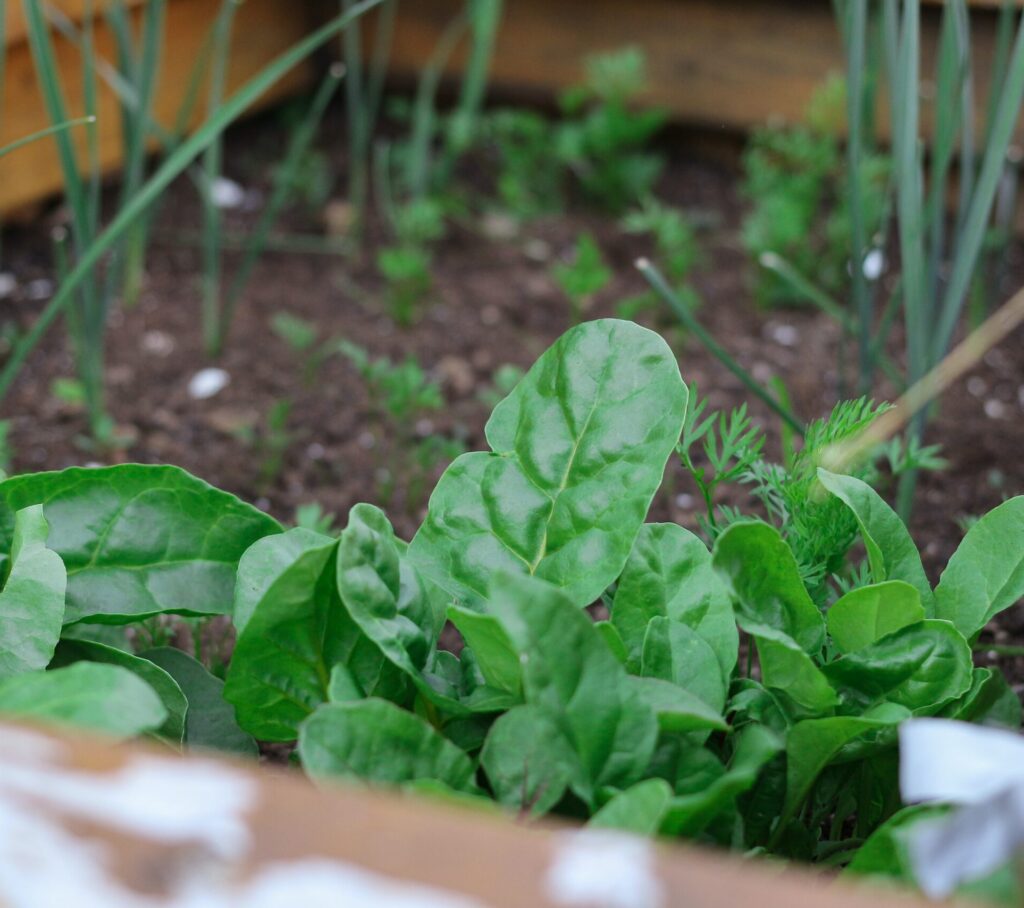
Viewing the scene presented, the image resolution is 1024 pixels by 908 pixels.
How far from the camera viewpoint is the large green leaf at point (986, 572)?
770 mm

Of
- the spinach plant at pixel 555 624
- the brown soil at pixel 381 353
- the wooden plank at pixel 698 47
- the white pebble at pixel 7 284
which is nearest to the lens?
the spinach plant at pixel 555 624

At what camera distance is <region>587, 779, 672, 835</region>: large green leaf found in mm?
537

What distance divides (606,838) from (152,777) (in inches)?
6.0

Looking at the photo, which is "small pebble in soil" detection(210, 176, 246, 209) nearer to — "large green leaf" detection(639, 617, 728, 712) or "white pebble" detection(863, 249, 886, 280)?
"white pebble" detection(863, 249, 886, 280)

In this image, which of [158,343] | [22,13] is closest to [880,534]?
[158,343]

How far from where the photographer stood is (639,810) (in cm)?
55

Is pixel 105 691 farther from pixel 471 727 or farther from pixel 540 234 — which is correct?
pixel 540 234

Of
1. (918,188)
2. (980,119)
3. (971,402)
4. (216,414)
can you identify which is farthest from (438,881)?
(980,119)

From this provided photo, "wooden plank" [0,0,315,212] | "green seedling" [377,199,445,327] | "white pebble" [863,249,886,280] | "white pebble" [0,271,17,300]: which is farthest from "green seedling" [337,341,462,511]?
"wooden plank" [0,0,315,212]

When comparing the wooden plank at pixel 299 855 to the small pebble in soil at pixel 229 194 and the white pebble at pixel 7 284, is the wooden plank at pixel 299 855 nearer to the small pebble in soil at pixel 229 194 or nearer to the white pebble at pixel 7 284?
the white pebble at pixel 7 284

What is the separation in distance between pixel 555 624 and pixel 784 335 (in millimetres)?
1345

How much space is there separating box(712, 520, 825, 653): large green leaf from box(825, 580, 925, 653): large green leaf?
1cm

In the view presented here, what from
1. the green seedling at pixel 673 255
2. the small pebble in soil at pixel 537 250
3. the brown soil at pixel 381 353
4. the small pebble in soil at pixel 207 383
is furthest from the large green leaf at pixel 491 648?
the small pebble in soil at pixel 537 250

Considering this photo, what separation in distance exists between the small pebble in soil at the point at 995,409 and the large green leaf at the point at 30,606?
51.0 inches
